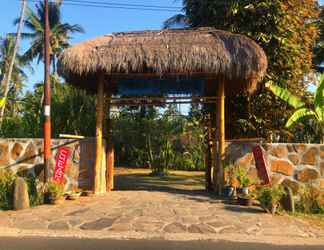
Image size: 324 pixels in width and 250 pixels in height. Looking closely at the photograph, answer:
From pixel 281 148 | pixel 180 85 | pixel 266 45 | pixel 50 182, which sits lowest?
pixel 50 182

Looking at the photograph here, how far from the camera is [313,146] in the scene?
12.5 metres

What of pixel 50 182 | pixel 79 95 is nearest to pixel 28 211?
pixel 50 182

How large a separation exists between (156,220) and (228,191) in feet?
11.3

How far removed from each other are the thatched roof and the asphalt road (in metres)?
5.41

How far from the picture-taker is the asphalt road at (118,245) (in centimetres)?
784

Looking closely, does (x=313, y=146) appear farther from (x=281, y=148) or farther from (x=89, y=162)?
(x=89, y=162)

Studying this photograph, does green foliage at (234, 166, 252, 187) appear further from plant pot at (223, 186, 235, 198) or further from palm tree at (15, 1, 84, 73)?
palm tree at (15, 1, 84, 73)

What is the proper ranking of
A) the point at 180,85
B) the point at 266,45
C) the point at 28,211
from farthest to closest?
the point at 266,45, the point at 180,85, the point at 28,211

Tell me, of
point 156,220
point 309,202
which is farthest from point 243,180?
point 156,220

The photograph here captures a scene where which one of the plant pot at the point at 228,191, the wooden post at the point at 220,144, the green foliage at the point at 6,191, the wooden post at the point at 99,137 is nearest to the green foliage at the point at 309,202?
the plant pot at the point at 228,191

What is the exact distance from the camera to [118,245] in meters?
8.05

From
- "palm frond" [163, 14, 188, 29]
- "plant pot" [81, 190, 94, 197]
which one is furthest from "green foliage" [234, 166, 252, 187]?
"palm frond" [163, 14, 188, 29]

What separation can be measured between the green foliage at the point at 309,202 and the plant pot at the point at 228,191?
1682mm

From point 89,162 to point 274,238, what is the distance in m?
6.11
